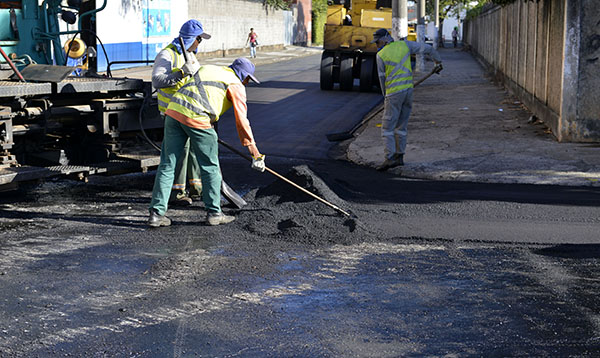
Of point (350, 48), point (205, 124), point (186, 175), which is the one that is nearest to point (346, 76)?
point (350, 48)

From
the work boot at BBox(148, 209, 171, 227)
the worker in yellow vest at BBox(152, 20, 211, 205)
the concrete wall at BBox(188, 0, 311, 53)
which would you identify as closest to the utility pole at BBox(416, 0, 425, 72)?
the concrete wall at BBox(188, 0, 311, 53)

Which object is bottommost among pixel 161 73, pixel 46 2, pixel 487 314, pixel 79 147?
pixel 487 314

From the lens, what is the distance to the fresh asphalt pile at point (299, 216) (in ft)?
22.6

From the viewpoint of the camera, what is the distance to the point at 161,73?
289 inches

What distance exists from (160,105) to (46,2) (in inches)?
74.5

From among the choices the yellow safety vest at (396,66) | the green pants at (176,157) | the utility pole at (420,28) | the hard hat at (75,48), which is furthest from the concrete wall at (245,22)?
the green pants at (176,157)

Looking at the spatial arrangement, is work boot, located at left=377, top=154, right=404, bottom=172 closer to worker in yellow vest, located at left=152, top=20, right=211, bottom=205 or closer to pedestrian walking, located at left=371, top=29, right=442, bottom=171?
pedestrian walking, located at left=371, top=29, right=442, bottom=171

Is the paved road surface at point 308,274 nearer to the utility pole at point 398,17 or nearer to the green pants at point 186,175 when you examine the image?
the green pants at point 186,175

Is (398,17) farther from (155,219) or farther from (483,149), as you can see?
(155,219)

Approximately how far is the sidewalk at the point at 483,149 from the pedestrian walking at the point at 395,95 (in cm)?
24

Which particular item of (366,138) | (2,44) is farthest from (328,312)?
(366,138)

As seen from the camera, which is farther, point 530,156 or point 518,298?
point 530,156

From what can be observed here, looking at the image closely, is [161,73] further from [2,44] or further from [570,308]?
[570,308]

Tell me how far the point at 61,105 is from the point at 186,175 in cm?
142
